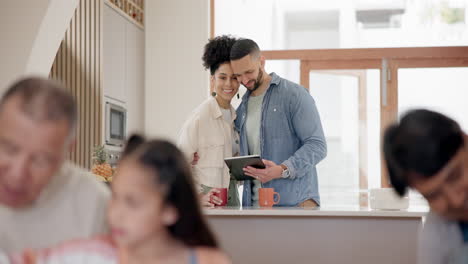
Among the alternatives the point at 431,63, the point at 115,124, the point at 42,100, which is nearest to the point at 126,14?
the point at 115,124

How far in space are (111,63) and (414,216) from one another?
3.27 meters

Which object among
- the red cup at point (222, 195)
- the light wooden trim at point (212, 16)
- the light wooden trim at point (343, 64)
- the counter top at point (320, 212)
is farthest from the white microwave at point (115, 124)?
the counter top at point (320, 212)

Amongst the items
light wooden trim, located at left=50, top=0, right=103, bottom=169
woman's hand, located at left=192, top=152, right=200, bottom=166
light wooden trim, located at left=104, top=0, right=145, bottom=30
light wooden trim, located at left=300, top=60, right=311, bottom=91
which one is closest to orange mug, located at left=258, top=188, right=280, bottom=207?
woman's hand, located at left=192, top=152, right=200, bottom=166

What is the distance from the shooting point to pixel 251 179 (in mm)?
3211

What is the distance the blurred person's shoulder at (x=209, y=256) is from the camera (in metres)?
1.22

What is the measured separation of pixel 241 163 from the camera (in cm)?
306

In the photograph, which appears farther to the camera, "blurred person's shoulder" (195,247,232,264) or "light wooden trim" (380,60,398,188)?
"light wooden trim" (380,60,398,188)

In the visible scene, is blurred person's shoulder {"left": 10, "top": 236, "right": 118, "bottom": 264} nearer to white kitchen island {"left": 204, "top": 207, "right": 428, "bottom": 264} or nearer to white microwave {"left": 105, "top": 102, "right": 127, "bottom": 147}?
white kitchen island {"left": 204, "top": 207, "right": 428, "bottom": 264}

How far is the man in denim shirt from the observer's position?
128 inches

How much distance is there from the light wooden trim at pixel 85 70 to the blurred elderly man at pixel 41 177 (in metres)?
3.59

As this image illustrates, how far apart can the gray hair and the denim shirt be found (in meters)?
2.11

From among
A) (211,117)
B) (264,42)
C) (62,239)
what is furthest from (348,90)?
(62,239)

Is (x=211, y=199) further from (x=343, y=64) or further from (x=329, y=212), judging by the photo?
(x=343, y=64)

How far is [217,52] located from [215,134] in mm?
413
